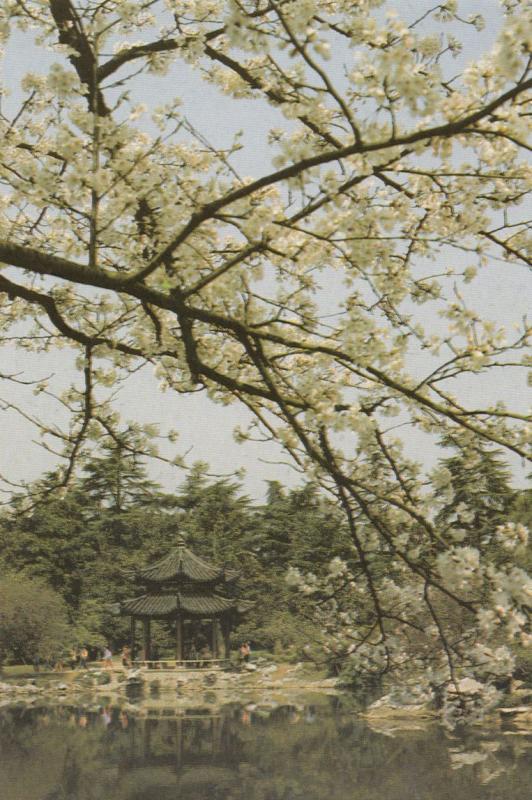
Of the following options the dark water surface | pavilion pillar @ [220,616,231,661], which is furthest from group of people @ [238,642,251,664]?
the dark water surface

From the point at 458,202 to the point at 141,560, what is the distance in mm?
31330

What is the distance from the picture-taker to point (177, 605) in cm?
2870

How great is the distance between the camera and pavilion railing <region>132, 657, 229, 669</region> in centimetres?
2844

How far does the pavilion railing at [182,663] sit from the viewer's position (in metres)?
28.4

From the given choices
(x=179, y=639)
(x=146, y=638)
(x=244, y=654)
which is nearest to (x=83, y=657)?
(x=146, y=638)

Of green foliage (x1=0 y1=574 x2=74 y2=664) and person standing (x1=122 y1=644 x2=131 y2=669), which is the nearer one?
→ green foliage (x1=0 y1=574 x2=74 y2=664)

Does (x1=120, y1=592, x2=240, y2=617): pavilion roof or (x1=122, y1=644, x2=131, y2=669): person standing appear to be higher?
(x1=120, y1=592, x2=240, y2=617): pavilion roof

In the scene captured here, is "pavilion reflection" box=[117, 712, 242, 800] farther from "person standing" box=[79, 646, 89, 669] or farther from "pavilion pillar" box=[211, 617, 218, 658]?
"person standing" box=[79, 646, 89, 669]

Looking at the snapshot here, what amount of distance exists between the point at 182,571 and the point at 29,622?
503 centimetres

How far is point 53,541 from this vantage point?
32.8m

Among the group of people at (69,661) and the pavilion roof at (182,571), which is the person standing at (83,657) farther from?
the pavilion roof at (182,571)

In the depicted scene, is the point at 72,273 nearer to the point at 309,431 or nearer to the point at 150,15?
the point at 309,431

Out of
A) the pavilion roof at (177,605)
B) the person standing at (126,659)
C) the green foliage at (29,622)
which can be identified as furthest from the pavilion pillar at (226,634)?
the green foliage at (29,622)

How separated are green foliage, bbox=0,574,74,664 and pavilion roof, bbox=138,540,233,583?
311 centimetres
